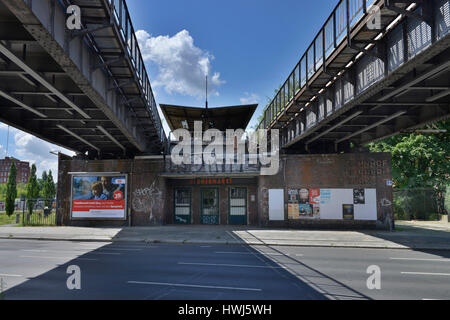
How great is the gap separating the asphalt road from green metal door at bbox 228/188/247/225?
11172mm

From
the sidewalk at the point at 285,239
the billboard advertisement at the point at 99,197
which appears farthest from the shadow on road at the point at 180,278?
the billboard advertisement at the point at 99,197

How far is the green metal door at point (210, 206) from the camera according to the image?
26359 mm

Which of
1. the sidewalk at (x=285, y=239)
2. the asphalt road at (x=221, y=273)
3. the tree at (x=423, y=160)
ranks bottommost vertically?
the sidewalk at (x=285, y=239)

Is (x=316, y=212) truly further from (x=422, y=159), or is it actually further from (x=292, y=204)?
(x=422, y=159)

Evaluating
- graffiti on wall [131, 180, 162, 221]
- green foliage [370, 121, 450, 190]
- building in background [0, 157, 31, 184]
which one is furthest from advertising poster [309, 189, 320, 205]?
building in background [0, 157, 31, 184]

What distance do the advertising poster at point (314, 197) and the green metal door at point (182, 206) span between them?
9798 millimetres

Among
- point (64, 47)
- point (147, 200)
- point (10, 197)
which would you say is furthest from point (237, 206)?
point (10, 197)

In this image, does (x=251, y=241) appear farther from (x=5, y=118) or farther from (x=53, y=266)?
(x=5, y=118)

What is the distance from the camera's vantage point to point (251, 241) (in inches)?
656

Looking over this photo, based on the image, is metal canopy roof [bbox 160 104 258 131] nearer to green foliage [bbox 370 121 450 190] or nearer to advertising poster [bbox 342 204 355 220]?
advertising poster [bbox 342 204 355 220]

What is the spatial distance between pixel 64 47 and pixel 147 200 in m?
17.0

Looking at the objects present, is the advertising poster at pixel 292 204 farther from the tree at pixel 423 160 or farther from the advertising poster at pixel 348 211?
the tree at pixel 423 160
